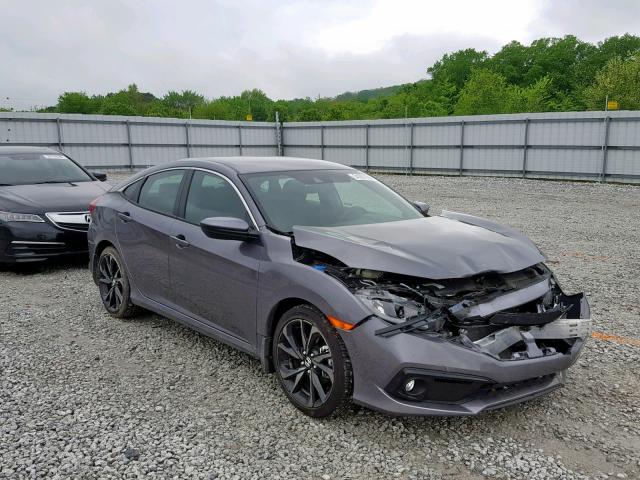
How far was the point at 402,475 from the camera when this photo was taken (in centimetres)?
286

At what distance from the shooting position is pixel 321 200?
14.1 feet

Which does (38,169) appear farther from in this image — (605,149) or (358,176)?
(605,149)

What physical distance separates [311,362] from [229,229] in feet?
3.41

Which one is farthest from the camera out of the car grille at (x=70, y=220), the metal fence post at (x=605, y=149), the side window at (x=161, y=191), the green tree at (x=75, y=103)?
the green tree at (x=75, y=103)

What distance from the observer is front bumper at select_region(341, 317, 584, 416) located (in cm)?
291

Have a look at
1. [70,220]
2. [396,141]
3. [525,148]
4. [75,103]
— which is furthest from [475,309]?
[75,103]

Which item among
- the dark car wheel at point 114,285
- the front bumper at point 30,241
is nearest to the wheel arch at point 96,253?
the dark car wheel at point 114,285

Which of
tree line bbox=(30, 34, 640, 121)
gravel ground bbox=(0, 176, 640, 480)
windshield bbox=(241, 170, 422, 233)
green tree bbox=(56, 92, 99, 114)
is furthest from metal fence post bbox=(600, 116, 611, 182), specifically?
green tree bbox=(56, 92, 99, 114)

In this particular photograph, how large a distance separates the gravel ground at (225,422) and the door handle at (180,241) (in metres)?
0.91

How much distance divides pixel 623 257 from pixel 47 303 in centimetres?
774

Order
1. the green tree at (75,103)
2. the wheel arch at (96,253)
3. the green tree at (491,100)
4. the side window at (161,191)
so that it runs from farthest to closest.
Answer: the green tree at (75,103), the green tree at (491,100), the wheel arch at (96,253), the side window at (161,191)

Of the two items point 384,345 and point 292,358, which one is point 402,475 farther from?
point 292,358

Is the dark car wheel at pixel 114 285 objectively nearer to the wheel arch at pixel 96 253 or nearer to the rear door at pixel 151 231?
the wheel arch at pixel 96 253

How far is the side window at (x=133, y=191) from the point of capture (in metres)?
5.21
